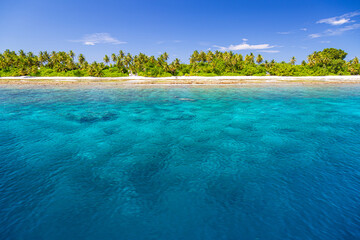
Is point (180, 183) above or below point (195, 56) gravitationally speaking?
below

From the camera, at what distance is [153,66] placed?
12500cm

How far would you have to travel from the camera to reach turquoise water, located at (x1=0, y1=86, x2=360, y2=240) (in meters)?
7.24

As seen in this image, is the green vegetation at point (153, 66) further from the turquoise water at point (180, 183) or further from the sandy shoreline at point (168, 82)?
the turquoise water at point (180, 183)

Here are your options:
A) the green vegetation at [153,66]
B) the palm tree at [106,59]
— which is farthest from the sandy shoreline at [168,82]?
the palm tree at [106,59]

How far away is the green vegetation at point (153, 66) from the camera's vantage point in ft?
365

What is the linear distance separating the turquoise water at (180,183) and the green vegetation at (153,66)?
99248 mm

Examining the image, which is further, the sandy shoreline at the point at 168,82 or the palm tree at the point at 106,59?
the palm tree at the point at 106,59

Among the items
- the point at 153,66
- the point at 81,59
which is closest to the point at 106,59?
the point at 81,59

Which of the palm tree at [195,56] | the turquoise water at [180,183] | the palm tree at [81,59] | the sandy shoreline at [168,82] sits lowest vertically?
the turquoise water at [180,183]

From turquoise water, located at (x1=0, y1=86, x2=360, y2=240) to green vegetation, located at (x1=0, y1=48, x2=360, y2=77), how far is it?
99248mm

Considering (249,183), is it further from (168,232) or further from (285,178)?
(168,232)

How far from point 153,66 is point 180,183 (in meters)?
123

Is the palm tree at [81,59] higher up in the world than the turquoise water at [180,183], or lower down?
higher up

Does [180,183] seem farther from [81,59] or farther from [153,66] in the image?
[81,59]
